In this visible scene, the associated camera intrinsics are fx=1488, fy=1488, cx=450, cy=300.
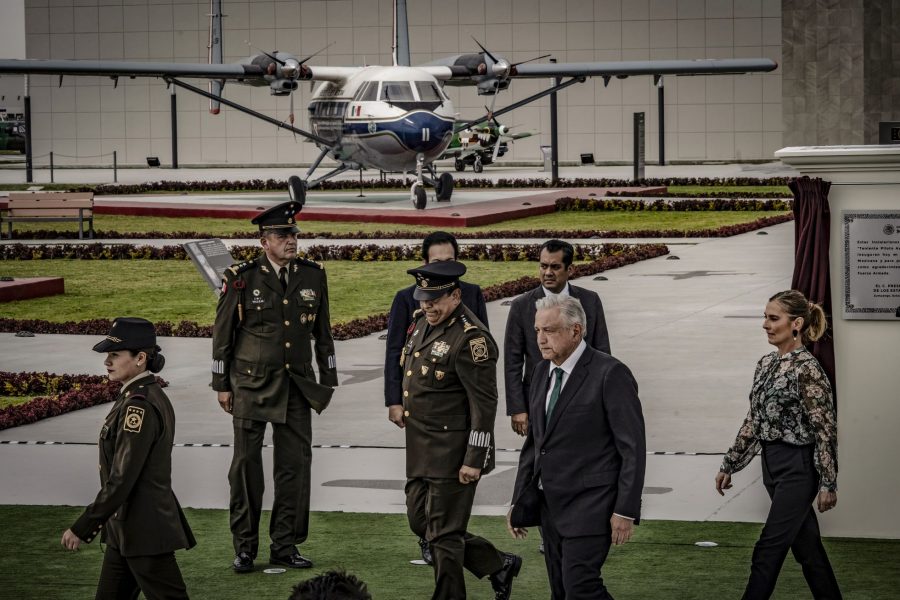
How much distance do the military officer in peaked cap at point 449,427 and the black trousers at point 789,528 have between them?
1235 mm

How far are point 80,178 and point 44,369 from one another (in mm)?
49109

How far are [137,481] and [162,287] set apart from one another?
16.2m

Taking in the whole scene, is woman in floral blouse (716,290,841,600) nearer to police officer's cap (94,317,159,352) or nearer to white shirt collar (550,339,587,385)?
white shirt collar (550,339,587,385)

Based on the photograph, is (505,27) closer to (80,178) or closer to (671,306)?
(80,178)

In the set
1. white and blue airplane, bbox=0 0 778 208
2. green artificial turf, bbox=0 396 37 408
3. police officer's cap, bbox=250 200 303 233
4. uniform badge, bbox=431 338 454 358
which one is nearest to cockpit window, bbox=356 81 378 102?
white and blue airplane, bbox=0 0 778 208

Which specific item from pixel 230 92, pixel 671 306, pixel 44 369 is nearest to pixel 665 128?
pixel 230 92

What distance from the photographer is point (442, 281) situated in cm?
711

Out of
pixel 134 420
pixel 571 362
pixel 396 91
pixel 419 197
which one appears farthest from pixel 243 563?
pixel 396 91

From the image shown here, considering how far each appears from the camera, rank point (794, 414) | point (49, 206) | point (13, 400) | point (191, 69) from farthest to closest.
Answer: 1. point (191, 69)
2. point (49, 206)
3. point (13, 400)
4. point (794, 414)

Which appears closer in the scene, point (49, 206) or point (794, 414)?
point (794, 414)

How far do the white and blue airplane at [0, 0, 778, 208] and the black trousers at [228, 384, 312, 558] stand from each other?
2680 cm

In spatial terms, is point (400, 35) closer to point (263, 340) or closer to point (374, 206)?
point (374, 206)

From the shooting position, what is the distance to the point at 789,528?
673cm

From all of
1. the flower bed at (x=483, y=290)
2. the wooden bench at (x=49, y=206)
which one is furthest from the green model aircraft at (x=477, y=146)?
the flower bed at (x=483, y=290)
